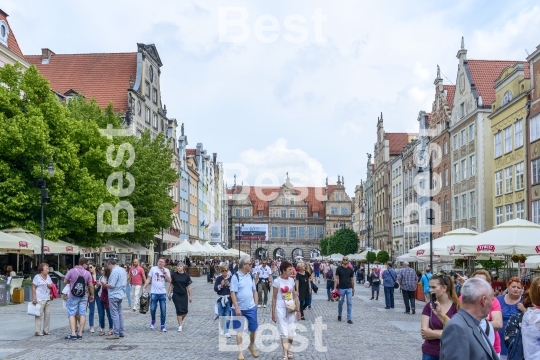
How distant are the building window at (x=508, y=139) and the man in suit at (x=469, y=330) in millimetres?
36005

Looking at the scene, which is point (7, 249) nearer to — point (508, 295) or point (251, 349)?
point (251, 349)

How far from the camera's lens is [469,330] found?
15.9 feet

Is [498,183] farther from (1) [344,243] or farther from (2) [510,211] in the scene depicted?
(1) [344,243]

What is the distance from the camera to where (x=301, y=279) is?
2072 centimetres

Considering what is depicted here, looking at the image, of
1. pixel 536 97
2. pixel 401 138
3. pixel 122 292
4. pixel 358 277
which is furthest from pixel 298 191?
pixel 122 292

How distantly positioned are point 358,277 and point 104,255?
18.7 m

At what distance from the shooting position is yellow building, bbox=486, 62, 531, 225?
3709 centimetres

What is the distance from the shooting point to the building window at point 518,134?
3734 cm

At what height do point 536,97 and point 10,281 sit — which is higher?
point 536,97

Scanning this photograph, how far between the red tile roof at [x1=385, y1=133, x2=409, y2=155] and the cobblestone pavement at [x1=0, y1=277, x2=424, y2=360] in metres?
62.8

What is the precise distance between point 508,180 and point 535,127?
548 centimetres

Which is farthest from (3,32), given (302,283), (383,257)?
(383,257)

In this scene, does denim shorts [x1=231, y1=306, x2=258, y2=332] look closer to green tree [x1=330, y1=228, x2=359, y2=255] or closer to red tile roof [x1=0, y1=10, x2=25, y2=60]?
red tile roof [x1=0, y1=10, x2=25, y2=60]

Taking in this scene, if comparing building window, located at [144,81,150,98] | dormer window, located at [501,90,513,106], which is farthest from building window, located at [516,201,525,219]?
building window, located at [144,81,150,98]
